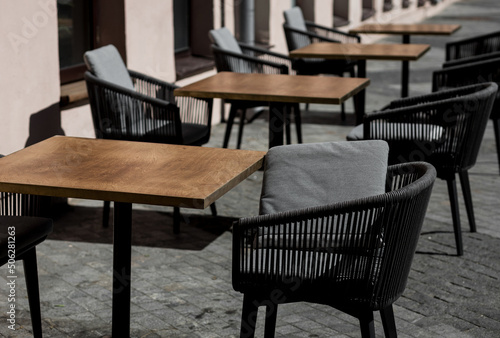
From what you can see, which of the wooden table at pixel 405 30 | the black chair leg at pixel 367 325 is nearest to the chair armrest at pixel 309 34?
the wooden table at pixel 405 30

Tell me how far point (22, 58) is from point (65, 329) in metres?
2.31

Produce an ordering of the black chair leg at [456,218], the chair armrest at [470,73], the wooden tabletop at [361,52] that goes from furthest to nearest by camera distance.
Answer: the wooden tabletop at [361,52] < the chair armrest at [470,73] < the black chair leg at [456,218]

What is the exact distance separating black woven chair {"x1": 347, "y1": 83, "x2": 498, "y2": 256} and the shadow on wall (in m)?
2.21

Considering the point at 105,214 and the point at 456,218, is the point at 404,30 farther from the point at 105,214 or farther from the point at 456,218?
the point at 105,214

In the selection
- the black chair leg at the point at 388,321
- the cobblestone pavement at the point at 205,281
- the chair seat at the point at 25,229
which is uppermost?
the chair seat at the point at 25,229

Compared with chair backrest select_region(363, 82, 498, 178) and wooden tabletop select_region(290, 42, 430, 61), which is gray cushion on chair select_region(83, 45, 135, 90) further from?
wooden tabletop select_region(290, 42, 430, 61)

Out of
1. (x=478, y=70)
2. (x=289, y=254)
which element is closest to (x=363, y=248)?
(x=289, y=254)

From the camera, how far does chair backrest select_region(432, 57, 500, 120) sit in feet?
21.7

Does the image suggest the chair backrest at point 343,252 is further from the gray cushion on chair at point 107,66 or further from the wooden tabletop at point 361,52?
the wooden tabletop at point 361,52

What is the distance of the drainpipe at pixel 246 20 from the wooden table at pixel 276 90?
292 cm

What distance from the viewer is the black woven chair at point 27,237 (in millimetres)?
3526

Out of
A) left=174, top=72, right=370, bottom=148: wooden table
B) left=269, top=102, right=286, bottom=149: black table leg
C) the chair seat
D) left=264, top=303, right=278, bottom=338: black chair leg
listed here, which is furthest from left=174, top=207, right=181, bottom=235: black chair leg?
left=264, top=303, right=278, bottom=338: black chair leg

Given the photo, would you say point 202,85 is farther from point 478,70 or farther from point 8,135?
point 478,70

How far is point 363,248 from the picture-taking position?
10.2ft
